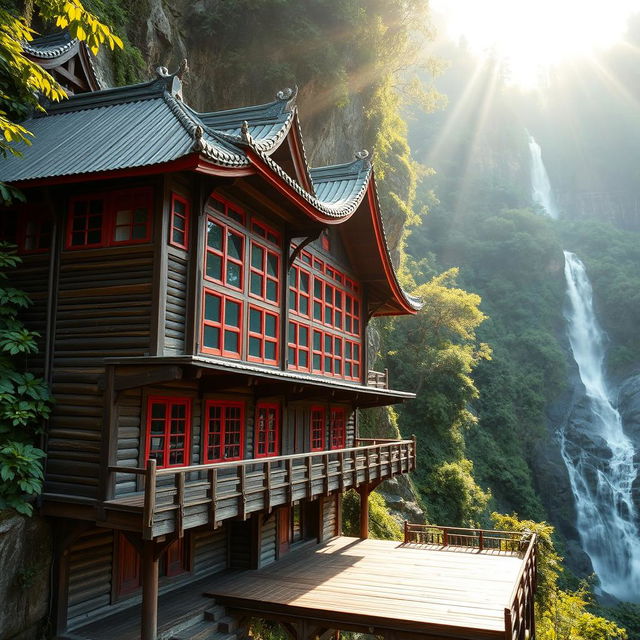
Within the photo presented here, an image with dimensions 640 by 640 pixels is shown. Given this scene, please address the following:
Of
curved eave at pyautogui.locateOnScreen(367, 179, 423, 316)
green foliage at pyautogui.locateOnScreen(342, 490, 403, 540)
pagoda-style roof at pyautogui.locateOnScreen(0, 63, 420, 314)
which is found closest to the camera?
pagoda-style roof at pyautogui.locateOnScreen(0, 63, 420, 314)

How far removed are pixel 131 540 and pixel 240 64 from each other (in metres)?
20.9

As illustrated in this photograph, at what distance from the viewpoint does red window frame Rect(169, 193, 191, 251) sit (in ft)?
34.0

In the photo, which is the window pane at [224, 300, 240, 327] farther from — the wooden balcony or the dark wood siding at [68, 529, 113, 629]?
the dark wood siding at [68, 529, 113, 629]

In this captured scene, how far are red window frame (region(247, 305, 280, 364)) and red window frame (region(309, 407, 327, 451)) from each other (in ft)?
12.7

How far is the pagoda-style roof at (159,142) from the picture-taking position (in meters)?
9.68

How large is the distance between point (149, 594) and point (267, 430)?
601 cm

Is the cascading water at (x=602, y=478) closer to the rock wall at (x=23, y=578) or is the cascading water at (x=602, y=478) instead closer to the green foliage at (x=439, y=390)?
the green foliage at (x=439, y=390)

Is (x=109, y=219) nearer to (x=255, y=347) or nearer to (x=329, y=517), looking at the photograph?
(x=255, y=347)

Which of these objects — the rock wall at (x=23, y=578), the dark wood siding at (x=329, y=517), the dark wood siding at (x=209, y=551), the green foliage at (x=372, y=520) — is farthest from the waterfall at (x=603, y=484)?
the rock wall at (x=23, y=578)

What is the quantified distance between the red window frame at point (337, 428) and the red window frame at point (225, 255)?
7.54 metres

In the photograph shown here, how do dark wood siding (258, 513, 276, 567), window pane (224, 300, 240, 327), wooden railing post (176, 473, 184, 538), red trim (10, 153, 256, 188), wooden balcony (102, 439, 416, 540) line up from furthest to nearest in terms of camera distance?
dark wood siding (258, 513, 276, 567), window pane (224, 300, 240, 327), red trim (10, 153, 256, 188), wooden railing post (176, 473, 184, 538), wooden balcony (102, 439, 416, 540)

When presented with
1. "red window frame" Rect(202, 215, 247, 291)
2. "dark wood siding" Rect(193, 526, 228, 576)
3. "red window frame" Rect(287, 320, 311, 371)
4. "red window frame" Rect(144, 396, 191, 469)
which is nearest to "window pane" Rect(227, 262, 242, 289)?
"red window frame" Rect(202, 215, 247, 291)

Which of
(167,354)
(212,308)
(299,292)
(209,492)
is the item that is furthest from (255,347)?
(209,492)

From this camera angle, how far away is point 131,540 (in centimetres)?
891
